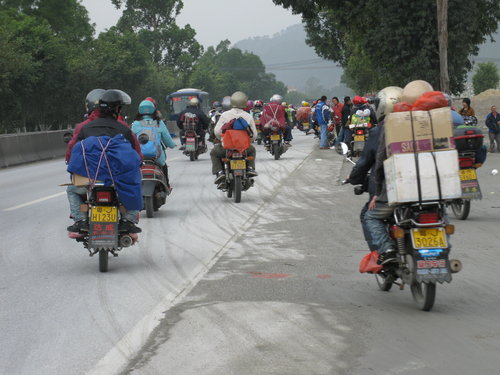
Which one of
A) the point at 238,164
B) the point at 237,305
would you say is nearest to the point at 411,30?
the point at 238,164

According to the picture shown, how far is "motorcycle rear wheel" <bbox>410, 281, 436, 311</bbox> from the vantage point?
7.24 metres

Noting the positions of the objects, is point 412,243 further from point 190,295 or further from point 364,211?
point 190,295

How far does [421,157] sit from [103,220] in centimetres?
375

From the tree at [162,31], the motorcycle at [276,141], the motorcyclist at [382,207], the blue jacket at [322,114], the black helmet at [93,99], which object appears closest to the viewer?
the motorcyclist at [382,207]

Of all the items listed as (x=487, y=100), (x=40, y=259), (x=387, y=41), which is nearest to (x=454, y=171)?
(x=40, y=259)

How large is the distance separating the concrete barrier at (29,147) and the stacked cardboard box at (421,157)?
81.2 ft

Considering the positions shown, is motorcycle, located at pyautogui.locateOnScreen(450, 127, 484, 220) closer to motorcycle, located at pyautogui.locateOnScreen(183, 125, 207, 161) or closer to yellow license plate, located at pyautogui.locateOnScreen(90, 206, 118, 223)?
yellow license plate, located at pyautogui.locateOnScreen(90, 206, 118, 223)

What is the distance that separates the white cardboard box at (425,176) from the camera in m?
7.13

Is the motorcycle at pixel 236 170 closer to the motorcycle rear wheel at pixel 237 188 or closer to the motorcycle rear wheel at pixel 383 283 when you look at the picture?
the motorcycle rear wheel at pixel 237 188

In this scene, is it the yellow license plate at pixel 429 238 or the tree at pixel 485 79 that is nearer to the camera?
the yellow license plate at pixel 429 238

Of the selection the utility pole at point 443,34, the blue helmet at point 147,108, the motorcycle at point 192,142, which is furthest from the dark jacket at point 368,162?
the utility pole at point 443,34

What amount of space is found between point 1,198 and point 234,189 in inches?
201

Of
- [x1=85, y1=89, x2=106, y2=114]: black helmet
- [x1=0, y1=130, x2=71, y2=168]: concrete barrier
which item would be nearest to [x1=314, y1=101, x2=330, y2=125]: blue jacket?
[x1=0, y1=130, x2=71, y2=168]: concrete barrier

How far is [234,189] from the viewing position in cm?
1703
